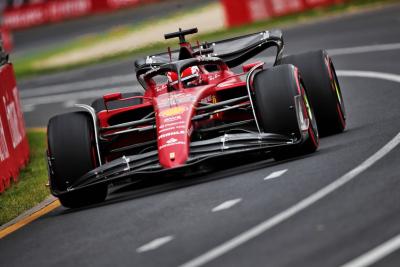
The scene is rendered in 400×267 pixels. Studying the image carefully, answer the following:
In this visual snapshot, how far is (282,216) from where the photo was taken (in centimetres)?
967

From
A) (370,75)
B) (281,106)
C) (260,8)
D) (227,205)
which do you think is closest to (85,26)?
(260,8)

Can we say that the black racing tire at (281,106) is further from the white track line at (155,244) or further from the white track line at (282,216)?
the white track line at (155,244)

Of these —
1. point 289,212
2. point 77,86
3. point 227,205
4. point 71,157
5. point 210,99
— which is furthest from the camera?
point 77,86

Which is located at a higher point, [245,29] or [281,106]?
[281,106]

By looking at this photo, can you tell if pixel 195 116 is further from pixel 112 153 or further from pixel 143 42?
pixel 143 42

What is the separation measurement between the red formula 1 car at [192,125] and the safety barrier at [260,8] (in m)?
20.0

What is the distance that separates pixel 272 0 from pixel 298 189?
2407 cm

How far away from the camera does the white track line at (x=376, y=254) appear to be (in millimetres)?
7777

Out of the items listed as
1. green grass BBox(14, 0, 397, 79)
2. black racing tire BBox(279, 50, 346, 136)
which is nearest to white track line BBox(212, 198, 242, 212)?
black racing tire BBox(279, 50, 346, 136)

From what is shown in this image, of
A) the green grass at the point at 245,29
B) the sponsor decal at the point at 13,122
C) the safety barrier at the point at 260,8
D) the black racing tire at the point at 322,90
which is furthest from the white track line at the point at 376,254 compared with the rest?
the safety barrier at the point at 260,8

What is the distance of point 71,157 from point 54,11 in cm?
4158

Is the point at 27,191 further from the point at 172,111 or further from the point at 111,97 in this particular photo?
the point at 172,111

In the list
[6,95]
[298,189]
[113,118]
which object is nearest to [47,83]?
[6,95]

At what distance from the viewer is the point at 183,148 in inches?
465
